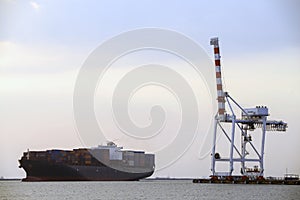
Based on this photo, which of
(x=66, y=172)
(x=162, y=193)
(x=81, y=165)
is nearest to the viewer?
(x=162, y=193)

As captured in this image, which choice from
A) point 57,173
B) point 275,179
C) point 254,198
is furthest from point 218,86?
point 57,173

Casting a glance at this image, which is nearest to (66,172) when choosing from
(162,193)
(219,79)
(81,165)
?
(81,165)

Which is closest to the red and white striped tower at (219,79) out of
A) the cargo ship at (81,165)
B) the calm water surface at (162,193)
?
the calm water surface at (162,193)

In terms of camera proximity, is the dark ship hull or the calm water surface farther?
the dark ship hull

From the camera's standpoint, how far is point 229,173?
9612 cm

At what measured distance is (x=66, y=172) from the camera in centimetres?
12306

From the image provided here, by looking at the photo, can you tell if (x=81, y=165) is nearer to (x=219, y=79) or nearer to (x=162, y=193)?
(x=219, y=79)

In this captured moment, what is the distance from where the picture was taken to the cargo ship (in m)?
122

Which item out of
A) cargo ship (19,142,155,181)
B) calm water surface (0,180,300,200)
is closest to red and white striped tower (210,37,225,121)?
calm water surface (0,180,300,200)

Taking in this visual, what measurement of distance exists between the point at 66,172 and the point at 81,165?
3918 millimetres

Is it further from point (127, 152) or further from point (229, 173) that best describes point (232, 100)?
point (127, 152)

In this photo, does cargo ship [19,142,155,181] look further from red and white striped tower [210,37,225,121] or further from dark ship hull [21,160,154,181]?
red and white striped tower [210,37,225,121]

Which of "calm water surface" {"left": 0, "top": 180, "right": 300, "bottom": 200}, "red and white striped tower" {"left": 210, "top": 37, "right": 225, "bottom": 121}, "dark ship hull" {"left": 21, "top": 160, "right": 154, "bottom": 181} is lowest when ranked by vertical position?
"calm water surface" {"left": 0, "top": 180, "right": 300, "bottom": 200}

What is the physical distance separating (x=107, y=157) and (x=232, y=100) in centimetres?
4573
